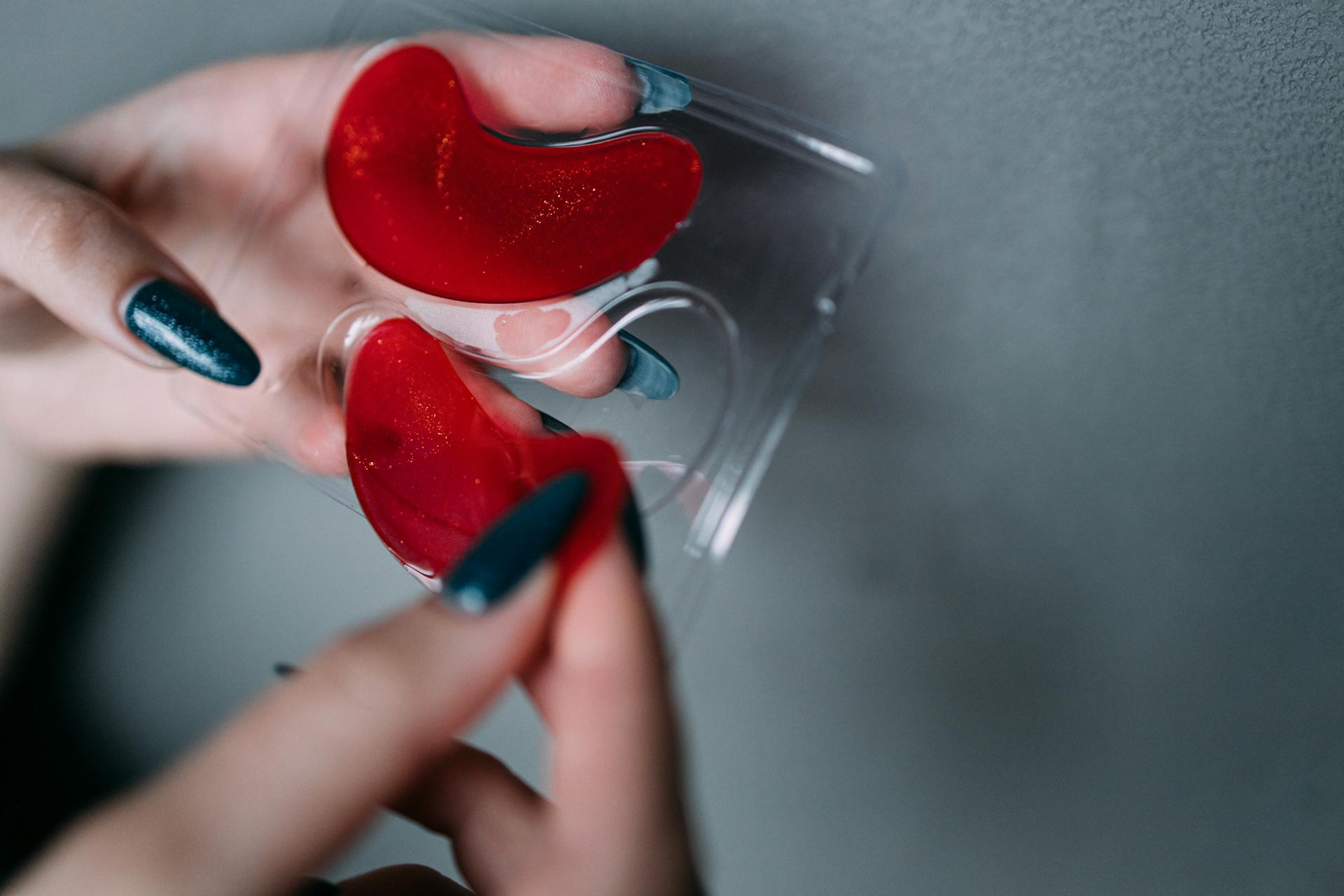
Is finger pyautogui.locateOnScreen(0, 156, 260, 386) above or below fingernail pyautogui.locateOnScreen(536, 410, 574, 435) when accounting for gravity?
below

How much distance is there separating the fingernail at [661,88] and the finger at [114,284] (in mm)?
177

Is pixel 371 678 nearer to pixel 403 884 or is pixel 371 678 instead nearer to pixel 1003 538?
pixel 403 884

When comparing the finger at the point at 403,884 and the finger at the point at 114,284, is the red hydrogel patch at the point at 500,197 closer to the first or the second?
the finger at the point at 114,284

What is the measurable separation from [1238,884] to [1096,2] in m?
0.36

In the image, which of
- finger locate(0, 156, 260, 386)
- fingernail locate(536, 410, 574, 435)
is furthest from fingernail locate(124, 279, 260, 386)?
fingernail locate(536, 410, 574, 435)

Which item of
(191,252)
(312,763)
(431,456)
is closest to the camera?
(312,763)

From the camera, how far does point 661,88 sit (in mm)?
334

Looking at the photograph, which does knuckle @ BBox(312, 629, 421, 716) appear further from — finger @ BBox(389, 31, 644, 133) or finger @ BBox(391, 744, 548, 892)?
finger @ BBox(389, 31, 644, 133)

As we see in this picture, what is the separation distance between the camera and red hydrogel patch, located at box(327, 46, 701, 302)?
332mm

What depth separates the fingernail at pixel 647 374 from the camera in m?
0.33

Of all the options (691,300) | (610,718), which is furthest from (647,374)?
(610,718)

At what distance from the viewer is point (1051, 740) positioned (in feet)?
1.24

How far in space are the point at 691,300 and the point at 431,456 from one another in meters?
0.11

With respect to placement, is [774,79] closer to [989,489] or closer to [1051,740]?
[989,489]
